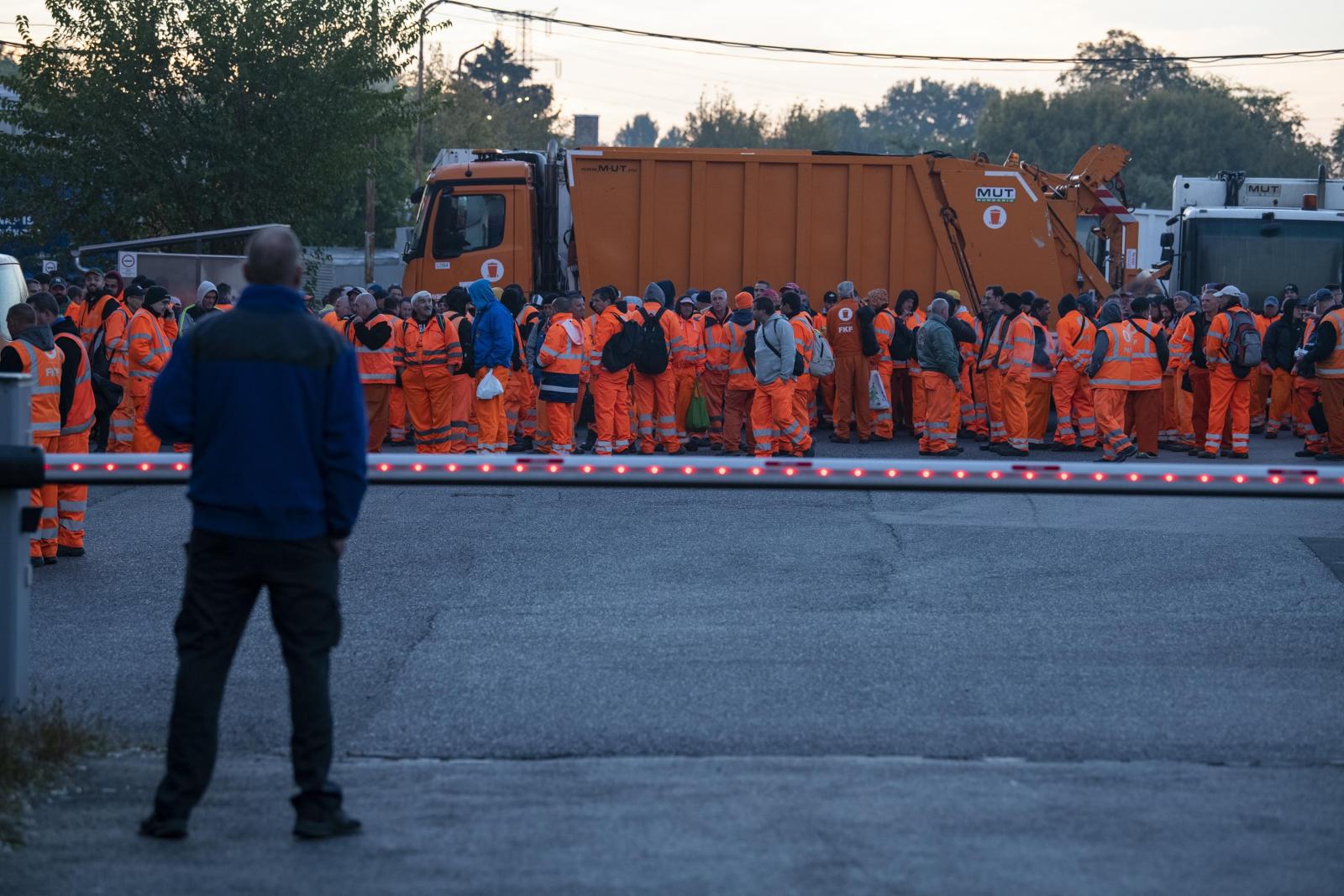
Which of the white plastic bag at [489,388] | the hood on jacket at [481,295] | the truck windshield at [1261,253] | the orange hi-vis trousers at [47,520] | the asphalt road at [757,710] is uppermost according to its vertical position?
the truck windshield at [1261,253]

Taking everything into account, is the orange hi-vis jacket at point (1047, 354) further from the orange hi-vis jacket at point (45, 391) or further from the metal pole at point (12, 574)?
the metal pole at point (12, 574)

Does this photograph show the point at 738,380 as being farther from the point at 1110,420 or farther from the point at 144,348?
the point at 144,348

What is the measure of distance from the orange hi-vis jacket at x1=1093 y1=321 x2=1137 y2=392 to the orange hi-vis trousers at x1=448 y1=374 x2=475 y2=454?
20.8 feet

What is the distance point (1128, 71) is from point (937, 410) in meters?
98.7

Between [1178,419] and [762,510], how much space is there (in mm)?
8097

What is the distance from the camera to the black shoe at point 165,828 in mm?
4883

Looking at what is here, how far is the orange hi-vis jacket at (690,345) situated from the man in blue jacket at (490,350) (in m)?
2.35

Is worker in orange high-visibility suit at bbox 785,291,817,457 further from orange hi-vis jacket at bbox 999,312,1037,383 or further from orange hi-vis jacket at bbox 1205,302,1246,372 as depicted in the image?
orange hi-vis jacket at bbox 1205,302,1246,372

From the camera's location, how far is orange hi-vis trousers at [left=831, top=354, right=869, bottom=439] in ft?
62.1

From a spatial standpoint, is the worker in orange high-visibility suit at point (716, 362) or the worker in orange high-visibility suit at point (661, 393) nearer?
the worker in orange high-visibility suit at point (661, 393)

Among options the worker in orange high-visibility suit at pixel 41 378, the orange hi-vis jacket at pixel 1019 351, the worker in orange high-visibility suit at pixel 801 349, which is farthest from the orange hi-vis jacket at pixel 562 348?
the worker in orange high-visibility suit at pixel 41 378

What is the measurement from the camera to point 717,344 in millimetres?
17891

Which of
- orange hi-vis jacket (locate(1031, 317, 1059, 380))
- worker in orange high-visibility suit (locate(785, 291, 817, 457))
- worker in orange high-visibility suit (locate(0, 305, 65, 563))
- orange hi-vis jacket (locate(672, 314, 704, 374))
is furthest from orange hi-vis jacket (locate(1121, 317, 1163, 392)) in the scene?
worker in orange high-visibility suit (locate(0, 305, 65, 563))

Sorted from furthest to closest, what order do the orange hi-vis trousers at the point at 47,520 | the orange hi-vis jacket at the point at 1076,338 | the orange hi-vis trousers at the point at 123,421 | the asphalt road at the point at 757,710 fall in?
1. the orange hi-vis jacket at the point at 1076,338
2. the orange hi-vis trousers at the point at 123,421
3. the orange hi-vis trousers at the point at 47,520
4. the asphalt road at the point at 757,710
